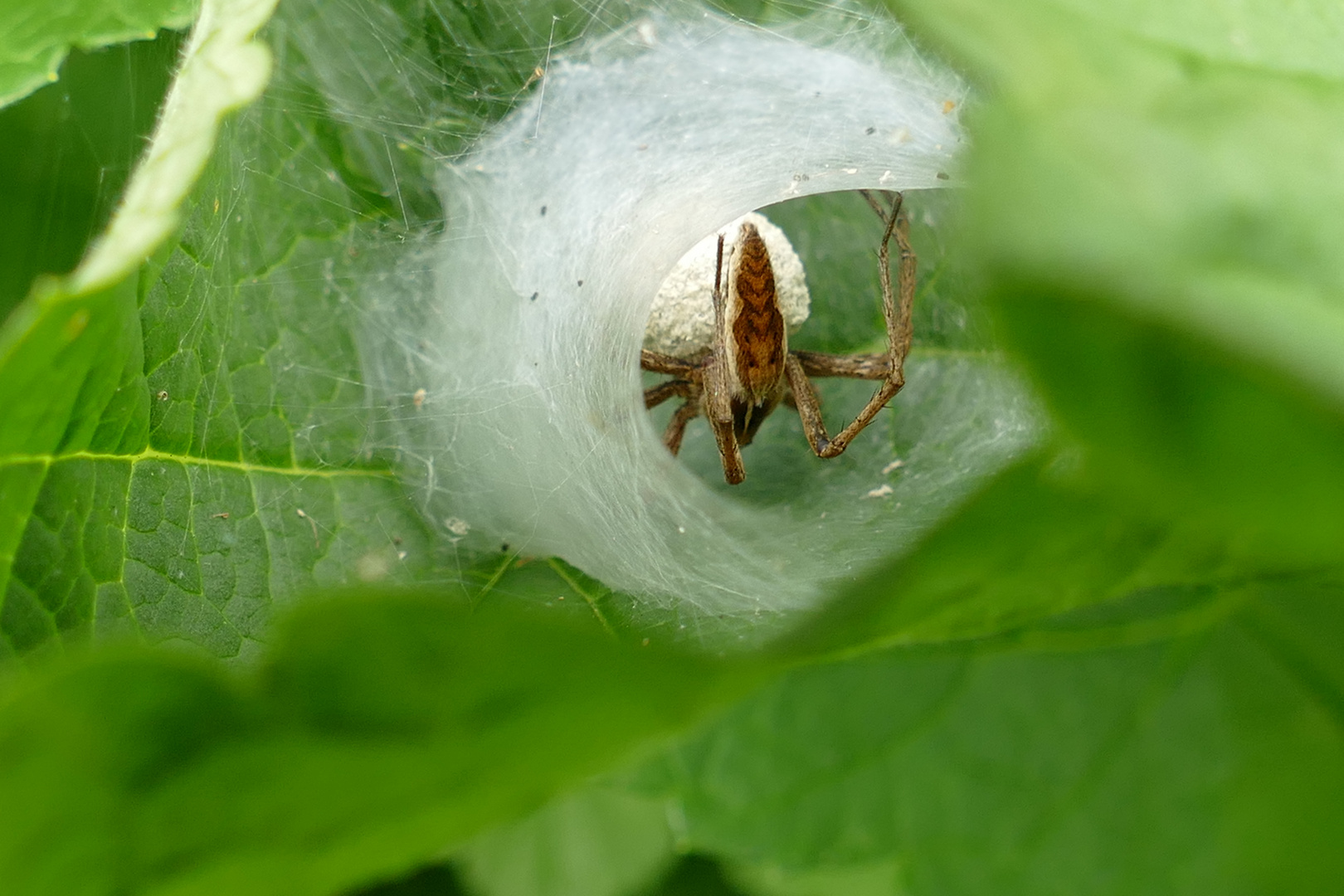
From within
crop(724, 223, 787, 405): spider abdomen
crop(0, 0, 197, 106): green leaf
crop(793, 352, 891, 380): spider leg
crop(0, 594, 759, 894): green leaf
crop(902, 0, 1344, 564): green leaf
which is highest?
crop(0, 0, 197, 106): green leaf

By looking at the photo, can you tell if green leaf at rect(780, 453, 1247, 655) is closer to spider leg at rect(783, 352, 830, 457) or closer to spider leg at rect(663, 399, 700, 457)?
spider leg at rect(783, 352, 830, 457)

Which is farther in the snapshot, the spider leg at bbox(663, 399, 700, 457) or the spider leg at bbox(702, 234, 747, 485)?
the spider leg at bbox(663, 399, 700, 457)

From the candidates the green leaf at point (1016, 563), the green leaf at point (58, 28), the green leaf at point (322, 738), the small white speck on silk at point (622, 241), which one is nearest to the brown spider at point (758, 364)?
the small white speck on silk at point (622, 241)

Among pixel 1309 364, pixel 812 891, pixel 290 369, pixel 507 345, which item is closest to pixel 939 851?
pixel 812 891

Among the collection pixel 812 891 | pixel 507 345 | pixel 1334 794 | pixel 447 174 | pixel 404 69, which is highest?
pixel 404 69

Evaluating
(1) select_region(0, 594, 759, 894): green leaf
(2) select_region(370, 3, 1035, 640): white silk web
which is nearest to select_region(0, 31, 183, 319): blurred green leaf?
(2) select_region(370, 3, 1035, 640): white silk web

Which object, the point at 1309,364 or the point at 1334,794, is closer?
the point at 1309,364

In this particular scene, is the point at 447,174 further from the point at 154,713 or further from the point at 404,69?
the point at 154,713

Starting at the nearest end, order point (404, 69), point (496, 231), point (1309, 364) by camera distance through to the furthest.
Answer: point (1309, 364)
point (404, 69)
point (496, 231)
